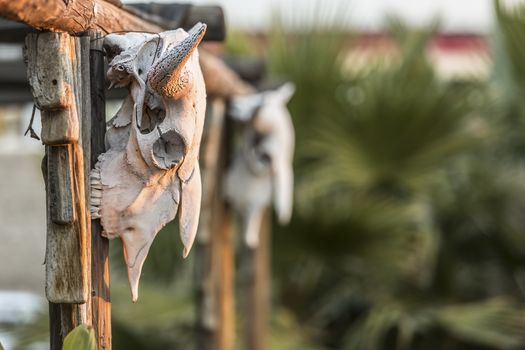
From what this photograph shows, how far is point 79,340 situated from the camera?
133cm

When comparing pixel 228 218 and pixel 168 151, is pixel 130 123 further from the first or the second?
pixel 228 218

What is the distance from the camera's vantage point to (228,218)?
351cm

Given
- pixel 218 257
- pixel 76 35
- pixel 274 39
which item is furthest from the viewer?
pixel 274 39

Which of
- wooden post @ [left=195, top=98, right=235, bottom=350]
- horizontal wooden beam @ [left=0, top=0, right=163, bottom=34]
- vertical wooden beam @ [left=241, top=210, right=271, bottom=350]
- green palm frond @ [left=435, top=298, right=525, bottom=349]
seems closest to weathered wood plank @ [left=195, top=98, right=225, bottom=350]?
wooden post @ [left=195, top=98, right=235, bottom=350]

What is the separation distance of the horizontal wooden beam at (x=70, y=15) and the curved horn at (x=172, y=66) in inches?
5.4

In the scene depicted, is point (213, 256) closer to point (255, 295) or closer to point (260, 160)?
point (260, 160)

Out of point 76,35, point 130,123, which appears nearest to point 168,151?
point 130,123

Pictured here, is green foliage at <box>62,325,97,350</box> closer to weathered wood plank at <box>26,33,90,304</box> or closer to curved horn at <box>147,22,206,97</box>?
weathered wood plank at <box>26,33,90,304</box>

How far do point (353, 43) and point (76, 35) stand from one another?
10.7ft

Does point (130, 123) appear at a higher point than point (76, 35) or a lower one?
lower

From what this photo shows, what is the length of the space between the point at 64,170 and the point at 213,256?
1891mm

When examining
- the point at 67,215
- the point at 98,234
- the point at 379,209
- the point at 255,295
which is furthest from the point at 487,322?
the point at 67,215

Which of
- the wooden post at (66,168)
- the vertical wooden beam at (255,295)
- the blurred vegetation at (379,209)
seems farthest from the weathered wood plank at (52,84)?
A: the blurred vegetation at (379,209)

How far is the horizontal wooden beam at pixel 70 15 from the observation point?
4.24ft
